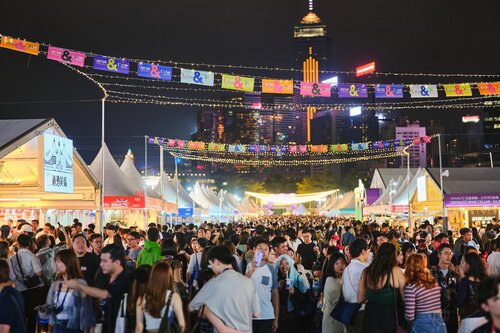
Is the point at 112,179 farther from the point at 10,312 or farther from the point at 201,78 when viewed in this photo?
the point at 10,312

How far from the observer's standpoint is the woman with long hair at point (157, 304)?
5.82 meters

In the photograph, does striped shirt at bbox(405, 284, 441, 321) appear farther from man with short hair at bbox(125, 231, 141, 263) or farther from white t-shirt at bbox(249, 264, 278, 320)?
man with short hair at bbox(125, 231, 141, 263)

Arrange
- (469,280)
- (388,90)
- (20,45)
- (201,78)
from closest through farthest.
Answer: (469,280) → (20,45) → (201,78) → (388,90)

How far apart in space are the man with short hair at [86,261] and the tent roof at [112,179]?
66.6ft

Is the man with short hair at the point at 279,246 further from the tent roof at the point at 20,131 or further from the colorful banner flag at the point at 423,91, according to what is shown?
the colorful banner flag at the point at 423,91

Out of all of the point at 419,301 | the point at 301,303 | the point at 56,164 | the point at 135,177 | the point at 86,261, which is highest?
the point at 135,177

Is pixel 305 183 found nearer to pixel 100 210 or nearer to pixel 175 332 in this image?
pixel 100 210

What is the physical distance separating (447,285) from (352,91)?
684 inches

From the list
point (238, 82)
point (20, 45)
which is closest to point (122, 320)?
point (20, 45)

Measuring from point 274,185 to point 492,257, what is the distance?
550 ft

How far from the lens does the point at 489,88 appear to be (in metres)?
25.3

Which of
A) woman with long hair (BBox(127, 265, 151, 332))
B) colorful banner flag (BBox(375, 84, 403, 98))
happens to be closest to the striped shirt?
woman with long hair (BBox(127, 265, 151, 332))

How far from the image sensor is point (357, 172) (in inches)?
5768

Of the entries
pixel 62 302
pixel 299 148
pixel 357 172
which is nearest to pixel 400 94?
pixel 299 148
